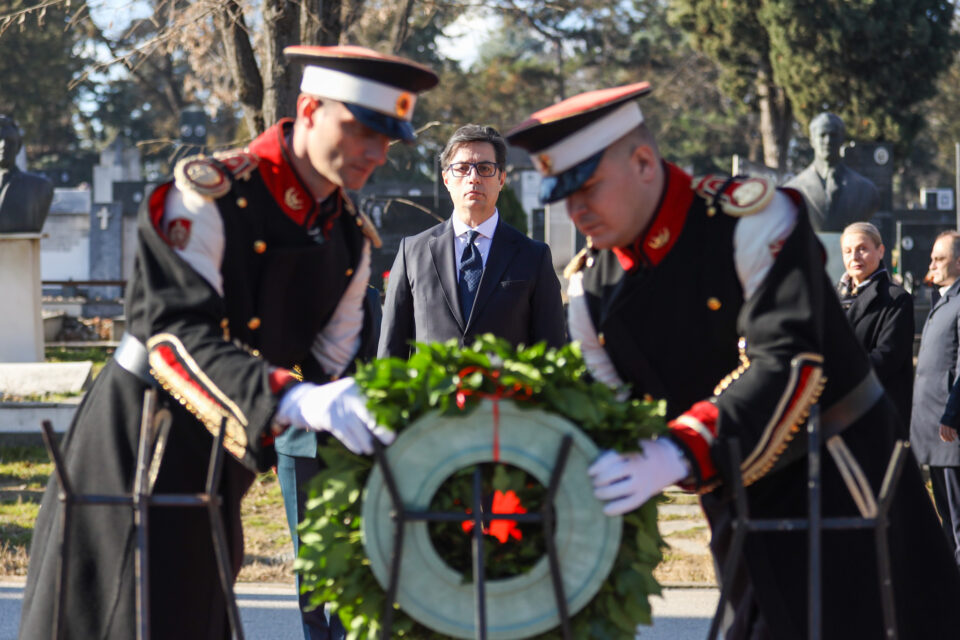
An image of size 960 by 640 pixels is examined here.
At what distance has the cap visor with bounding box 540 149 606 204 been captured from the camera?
8.05ft

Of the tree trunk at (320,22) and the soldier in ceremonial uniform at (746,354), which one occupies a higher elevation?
the tree trunk at (320,22)

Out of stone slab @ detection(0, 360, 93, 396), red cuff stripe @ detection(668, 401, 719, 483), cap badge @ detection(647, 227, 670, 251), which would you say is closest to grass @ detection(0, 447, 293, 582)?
stone slab @ detection(0, 360, 93, 396)

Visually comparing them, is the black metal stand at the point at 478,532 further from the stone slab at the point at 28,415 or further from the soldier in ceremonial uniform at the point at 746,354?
the stone slab at the point at 28,415

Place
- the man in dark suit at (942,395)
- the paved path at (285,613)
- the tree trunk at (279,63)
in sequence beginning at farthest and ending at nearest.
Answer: the tree trunk at (279,63)
the man in dark suit at (942,395)
the paved path at (285,613)

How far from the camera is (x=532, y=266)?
184 inches

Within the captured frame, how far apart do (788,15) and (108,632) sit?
24261 mm

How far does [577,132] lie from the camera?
8.04 ft

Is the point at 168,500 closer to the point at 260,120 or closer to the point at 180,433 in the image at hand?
the point at 180,433

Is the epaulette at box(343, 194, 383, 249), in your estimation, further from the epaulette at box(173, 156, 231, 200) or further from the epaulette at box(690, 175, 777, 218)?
the epaulette at box(690, 175, 777, 218)

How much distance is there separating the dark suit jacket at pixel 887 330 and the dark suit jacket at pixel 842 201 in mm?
4030

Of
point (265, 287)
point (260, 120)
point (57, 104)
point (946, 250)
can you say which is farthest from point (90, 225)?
point (265, 287)

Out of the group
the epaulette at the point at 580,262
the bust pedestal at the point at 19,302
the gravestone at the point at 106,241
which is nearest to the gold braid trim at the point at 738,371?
the epaulette at the point at 580,262

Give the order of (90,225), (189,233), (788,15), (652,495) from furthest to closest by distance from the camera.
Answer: (90,225)
(788,15)
(189,233)
(652,495)

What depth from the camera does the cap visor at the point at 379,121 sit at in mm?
2646
